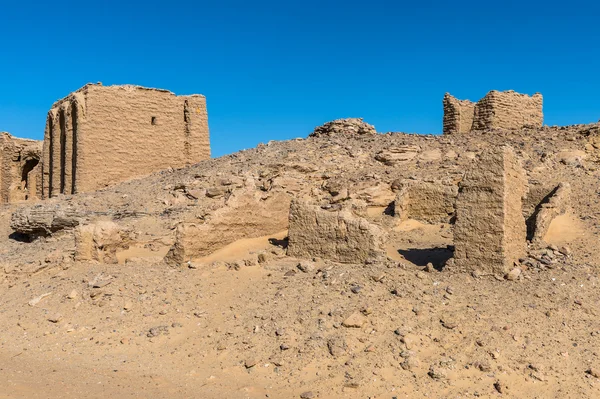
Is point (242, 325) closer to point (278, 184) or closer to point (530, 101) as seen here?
point (278, 184)

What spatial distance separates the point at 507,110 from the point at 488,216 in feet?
37.0

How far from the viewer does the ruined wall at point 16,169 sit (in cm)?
2052

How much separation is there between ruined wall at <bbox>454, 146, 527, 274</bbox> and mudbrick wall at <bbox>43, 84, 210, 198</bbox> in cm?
1266

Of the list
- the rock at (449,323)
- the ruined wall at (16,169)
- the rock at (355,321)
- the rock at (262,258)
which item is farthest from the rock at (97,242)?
the ruined wall at (16,169)

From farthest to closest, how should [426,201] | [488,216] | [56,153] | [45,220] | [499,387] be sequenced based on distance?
[56,153], [45,220], [426,201], [488,216], [499,387]

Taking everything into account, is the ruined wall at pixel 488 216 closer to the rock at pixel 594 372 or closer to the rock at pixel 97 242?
the rock at pixel 594 372

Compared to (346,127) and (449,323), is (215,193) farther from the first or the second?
(449,323)

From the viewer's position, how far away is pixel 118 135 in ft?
53.2

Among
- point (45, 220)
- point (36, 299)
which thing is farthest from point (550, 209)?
point (45, 220)

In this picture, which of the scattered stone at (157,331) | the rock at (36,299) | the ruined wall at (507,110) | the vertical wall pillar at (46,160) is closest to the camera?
the scattered stone at (157,331)

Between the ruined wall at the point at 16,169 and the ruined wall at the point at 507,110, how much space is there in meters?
17.1

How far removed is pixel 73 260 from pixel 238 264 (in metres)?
2.92

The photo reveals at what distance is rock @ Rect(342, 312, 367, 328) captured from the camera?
565 centimetres

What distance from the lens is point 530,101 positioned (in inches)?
658
